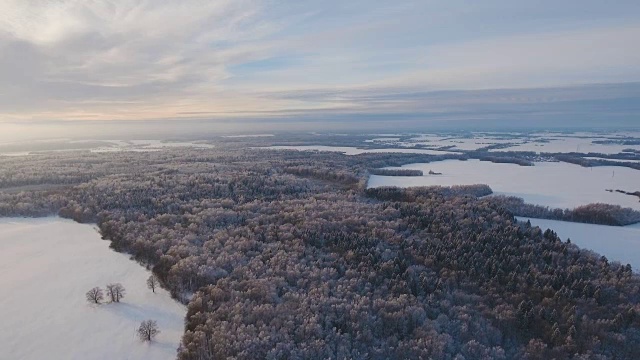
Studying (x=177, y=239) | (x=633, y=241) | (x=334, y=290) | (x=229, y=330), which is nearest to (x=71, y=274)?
(x=177, y=239)

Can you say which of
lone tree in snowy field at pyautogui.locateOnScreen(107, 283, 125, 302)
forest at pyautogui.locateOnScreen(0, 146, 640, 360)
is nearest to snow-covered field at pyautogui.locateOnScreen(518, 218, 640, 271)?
forest at pyautogui.locateOnScreen(0, 146, 640, 360)

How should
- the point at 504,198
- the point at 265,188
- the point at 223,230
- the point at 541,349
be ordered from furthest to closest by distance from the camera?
the point at 265,188, the point at 504,198, the point at 223,230, the point at 541,349

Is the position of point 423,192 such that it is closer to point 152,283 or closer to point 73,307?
point 152,283

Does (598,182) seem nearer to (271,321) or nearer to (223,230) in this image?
(223,230)

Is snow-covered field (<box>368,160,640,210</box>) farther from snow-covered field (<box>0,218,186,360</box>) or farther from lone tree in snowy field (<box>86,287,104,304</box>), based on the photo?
lone tree in snowy field (<box>86,287,104,304</box>)

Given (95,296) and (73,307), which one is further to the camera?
(95,296)

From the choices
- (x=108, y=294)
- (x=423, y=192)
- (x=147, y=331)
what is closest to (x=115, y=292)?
(x=108, y=294)
